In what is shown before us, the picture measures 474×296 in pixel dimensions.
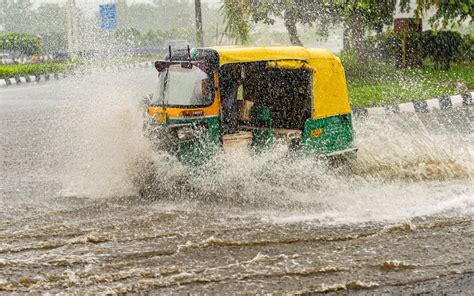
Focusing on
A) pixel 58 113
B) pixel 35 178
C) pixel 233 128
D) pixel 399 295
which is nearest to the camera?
pixel 399 295

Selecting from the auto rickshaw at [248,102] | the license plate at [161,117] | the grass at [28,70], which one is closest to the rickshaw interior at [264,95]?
the auto rickshaw at [248,102]

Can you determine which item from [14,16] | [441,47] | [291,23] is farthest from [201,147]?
[14,16]

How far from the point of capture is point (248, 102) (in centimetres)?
901

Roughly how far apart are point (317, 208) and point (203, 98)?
1.84 metres

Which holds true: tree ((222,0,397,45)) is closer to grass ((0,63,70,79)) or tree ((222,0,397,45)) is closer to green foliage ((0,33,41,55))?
grass ((0,63,70,79))

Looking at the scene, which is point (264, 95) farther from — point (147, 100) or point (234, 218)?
point (234, 218)

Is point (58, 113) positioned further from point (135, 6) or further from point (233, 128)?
point (135, 6)

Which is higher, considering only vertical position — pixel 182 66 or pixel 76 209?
pixel 182 66

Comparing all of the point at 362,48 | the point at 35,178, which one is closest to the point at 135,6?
the point at 362,48

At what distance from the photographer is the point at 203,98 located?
8008 mm

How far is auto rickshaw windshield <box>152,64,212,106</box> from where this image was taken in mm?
8008

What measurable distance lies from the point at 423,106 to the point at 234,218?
929 centimetres

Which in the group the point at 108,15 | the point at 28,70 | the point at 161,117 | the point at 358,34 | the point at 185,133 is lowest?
the point at 28,70

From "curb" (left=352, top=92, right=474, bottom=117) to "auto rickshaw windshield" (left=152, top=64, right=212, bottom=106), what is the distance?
266 inches
